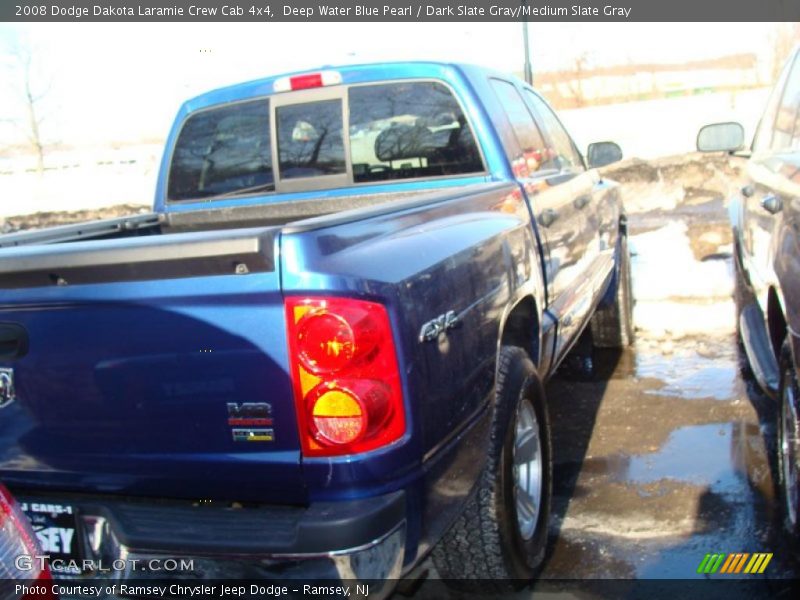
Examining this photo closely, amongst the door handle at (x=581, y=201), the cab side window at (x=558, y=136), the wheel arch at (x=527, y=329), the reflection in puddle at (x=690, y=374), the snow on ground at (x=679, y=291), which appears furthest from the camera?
the snow on ground at (x=679, y=291)

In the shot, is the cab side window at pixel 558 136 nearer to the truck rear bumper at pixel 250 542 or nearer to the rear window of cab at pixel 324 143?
the rear window of cab at pixel 324 143

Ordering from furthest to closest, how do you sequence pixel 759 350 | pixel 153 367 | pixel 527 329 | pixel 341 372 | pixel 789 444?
pixel 759 350
pixel 527 329
pixel 789 444
pixel 153 367
pixel 341 372

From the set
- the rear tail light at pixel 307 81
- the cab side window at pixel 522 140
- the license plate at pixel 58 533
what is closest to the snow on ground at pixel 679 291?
the cab side window at pixel 522 140

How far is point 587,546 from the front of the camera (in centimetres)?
354

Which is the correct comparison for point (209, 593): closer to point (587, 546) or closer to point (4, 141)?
point (587, 546)

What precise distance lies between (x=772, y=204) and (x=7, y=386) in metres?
2.98

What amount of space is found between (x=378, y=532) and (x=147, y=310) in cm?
87

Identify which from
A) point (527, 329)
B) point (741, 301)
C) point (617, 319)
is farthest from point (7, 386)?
point (617, 319)

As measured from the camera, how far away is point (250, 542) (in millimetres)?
2176

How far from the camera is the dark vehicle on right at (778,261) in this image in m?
3.08

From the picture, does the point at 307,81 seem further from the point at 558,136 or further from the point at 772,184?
the point at 772,184

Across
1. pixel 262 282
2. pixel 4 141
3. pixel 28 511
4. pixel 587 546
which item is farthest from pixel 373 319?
pixel 4 141

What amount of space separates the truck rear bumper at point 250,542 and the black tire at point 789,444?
1.70m

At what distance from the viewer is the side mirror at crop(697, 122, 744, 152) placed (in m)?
5.40
